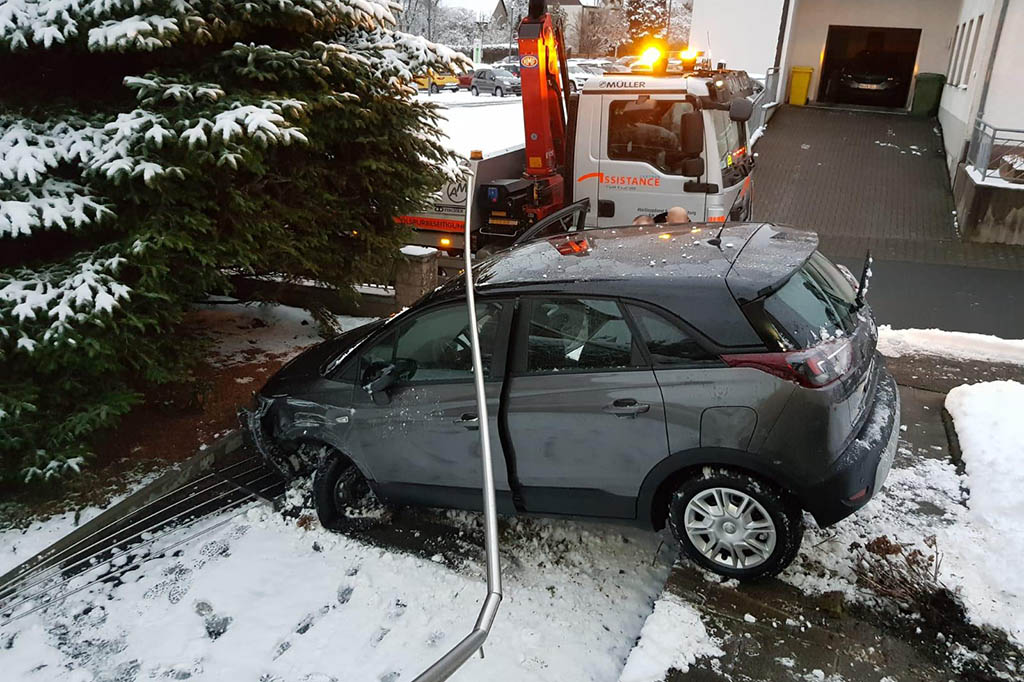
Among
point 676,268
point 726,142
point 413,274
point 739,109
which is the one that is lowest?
point 413,274

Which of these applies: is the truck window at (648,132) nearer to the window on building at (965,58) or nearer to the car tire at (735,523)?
the car tire at (735,523)

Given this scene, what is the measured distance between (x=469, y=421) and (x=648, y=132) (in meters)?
5.11

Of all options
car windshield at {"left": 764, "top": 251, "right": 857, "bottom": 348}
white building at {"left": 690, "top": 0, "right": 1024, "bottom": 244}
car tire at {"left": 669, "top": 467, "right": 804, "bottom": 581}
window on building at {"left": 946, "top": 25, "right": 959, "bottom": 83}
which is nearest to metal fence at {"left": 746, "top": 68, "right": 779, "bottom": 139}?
white building at {"left": 690, "top": 0, "right": 1024, "bottom": 244}

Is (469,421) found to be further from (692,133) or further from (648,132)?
(648,132)

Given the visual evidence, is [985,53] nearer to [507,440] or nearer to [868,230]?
[868,230]

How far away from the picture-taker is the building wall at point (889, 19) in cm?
2011

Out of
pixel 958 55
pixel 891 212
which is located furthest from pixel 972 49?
pixel 891 212

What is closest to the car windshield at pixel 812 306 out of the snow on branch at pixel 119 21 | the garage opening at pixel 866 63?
the snow on branch at pixel 119 21

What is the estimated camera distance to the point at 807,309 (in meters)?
3.69

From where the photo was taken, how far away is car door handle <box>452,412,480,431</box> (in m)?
3.98

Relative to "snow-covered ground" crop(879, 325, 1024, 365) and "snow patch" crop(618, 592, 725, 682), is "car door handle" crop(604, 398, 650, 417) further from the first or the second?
"snow-covered ground" crop(879, 325, 1024, 365)

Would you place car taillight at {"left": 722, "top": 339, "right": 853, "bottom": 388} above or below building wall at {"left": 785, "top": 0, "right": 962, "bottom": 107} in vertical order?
below

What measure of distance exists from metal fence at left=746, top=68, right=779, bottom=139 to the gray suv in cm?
1327

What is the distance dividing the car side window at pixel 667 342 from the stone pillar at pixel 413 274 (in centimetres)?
419
